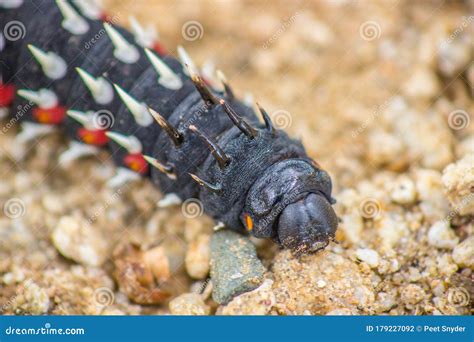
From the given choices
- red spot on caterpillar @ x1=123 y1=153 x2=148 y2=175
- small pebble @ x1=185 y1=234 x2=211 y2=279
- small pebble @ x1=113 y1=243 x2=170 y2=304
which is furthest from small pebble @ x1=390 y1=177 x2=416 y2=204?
red spot on caterpillar @ x1=123 y1=153 x2=148 y2=175

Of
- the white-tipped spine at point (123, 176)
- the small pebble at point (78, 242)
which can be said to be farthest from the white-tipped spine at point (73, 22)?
the small pebble at point (78, 242)

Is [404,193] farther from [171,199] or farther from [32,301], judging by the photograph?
[32,301]

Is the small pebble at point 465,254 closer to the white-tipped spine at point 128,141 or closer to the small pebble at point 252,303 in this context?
the small pebble at point 252,303

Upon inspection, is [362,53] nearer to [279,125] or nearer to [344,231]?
[279,125]

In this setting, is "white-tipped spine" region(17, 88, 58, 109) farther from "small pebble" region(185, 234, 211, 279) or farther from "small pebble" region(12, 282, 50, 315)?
"small pebble" region(185, 234, 211, 279)
